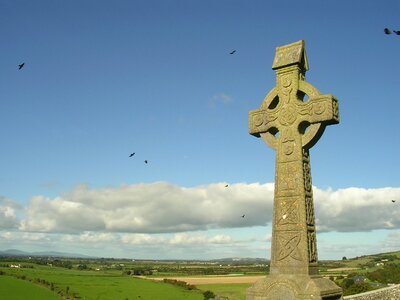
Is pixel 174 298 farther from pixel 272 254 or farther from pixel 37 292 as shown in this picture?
pixel 272 254

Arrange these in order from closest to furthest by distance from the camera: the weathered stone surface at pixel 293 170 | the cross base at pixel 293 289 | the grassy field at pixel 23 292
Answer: the cross base at pixel 293 289 < the weathered stone surface at pixel 293 170 < the grassy field at pixel 23 292

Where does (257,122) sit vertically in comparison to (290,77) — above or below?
below

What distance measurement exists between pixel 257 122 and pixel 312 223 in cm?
220

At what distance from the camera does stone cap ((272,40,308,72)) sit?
824cm

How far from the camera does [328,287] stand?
7137 mm

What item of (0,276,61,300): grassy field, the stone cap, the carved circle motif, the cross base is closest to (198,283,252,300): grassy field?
(0,276,61,300): grassy field

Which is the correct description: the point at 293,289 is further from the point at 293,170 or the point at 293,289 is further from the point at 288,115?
the point at 288,115

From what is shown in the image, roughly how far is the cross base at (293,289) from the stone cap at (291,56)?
12.6 feet

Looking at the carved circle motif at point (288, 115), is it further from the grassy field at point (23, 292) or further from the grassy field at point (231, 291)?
the grassy field at point (23, 292)

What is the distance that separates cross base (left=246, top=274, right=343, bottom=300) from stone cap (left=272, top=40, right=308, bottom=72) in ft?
12.6

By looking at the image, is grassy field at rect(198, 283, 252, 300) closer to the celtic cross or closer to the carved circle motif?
the celtic cross

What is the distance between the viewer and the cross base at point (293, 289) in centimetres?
688

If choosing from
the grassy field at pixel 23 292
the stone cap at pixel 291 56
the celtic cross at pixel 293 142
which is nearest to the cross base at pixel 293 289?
the celtic cross at pixel 293 142

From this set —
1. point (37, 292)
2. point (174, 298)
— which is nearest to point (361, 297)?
point (174, 298)
